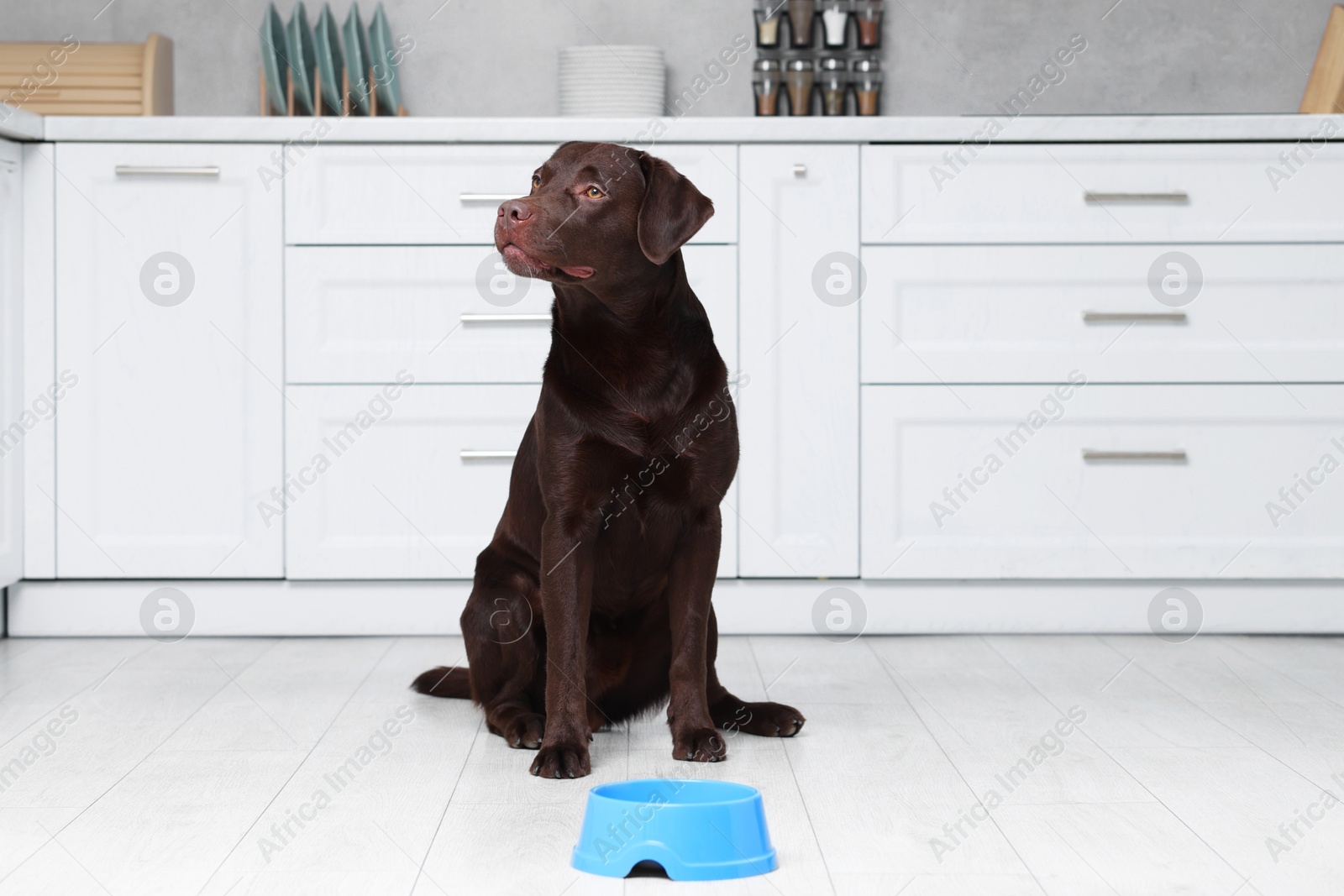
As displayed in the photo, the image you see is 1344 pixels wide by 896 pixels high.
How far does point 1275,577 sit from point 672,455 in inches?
65.3

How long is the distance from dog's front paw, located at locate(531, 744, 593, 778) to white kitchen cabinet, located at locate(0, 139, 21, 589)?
1.54m

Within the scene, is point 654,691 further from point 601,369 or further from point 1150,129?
point 1150,129

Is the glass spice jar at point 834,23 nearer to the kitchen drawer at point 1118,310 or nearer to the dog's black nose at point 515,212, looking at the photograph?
the kitchen drawer at point 1118,310

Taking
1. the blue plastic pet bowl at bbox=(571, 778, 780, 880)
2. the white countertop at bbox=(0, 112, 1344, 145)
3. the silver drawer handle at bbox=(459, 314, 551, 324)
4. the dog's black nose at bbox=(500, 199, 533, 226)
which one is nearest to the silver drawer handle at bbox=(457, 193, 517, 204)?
the white countertop at bbox=(0, 112, 1344, 145)

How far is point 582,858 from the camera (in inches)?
53.9

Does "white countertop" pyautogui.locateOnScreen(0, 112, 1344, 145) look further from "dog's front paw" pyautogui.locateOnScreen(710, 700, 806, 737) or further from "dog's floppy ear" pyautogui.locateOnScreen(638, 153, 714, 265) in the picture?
"dog's front paw" pyautogui.locateOnScreen(710, 700, 806, 737)

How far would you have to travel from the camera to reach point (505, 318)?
2.75 metres

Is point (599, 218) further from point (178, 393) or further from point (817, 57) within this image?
point (817, 57)

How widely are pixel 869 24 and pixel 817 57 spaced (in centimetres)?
16

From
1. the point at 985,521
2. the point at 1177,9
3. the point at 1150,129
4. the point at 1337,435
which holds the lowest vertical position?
the point at 985,521

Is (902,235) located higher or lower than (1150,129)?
lower

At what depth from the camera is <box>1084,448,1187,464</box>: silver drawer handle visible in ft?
9.06

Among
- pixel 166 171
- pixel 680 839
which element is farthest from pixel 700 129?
pixel 680 839

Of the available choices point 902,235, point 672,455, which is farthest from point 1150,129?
point 672,455
